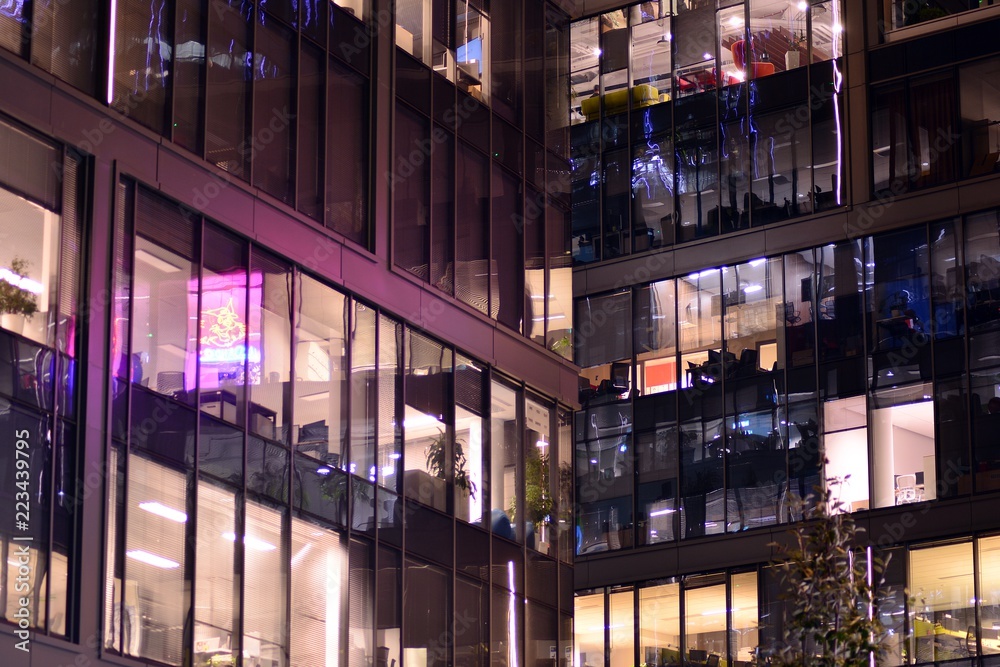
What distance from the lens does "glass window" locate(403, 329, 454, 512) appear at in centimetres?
3127

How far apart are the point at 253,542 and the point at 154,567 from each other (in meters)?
2.57

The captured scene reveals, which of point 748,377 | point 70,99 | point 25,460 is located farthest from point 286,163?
point 748,377

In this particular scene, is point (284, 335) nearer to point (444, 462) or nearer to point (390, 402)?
point (390, 402)

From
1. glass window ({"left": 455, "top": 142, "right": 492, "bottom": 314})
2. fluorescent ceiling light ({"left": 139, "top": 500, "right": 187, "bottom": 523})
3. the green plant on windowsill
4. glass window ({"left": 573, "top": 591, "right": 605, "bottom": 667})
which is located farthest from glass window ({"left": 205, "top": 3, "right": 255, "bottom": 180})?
glass window ({"left": 573, "top": 591, "right": 605, "bottom": 667})

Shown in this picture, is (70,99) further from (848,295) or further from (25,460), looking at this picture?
(848,295)

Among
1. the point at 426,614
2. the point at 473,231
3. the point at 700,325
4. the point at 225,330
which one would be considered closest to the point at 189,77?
the point at 225,330

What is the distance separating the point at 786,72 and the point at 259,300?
81.6 ft

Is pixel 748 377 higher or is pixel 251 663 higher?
pixel 748 377

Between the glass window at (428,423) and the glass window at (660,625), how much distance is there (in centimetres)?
1745

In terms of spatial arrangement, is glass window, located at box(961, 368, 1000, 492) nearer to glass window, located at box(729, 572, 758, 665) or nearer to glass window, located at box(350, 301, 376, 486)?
glass window, located at box(729, 572, 758, 665)

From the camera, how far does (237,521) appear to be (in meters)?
26.7

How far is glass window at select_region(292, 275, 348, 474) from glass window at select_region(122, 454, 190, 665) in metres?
3.51

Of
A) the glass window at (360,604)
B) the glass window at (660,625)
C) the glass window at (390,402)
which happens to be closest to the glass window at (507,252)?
the glass window at (390,402)

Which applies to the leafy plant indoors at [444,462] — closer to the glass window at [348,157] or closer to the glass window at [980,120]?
the glass window at [348,157]
